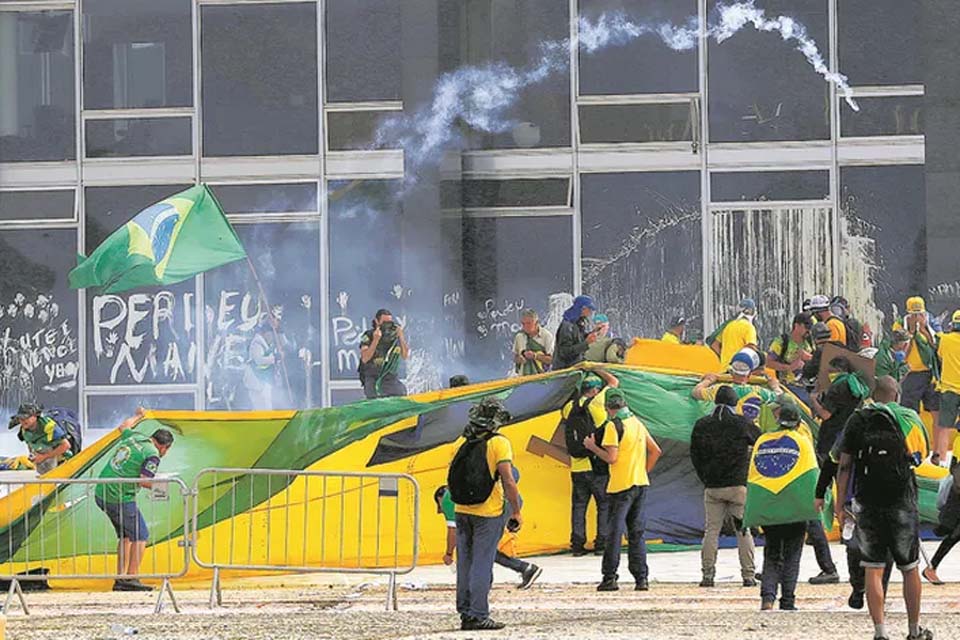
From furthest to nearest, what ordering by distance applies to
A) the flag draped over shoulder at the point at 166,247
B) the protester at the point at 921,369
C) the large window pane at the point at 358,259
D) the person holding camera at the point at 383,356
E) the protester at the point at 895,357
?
Answer: the large window pane at the point at 358,259, the person holding camera at the point at 383,356, the protester at the point at 895,357, the protester at the point at 921,369, the flag draped over shoulder at the point at 166,247

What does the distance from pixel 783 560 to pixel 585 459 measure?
142 inches

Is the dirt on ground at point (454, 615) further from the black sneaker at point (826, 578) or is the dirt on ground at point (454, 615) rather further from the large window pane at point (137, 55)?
Result: the large window pane at point (137, 55)

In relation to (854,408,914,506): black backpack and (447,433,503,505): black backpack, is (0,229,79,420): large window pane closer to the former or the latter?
(447,433,503,505): black backpack

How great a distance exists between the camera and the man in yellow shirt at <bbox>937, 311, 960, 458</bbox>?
1905 cm

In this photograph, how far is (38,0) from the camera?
2612 centimetres

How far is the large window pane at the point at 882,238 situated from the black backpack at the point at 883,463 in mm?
13202

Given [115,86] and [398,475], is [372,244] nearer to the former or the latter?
[115,86]

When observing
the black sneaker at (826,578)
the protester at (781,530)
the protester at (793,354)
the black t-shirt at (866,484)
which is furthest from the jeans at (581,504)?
the black t-shirt at (866,484)

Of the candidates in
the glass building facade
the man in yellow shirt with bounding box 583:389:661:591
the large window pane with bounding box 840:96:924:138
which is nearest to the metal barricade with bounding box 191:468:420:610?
the man in yellow shirt with bounding box 583:389:661:591

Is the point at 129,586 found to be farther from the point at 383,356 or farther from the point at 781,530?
the point at 383,356

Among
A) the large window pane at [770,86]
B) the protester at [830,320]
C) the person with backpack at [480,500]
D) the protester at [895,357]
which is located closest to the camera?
A: the person with backpack at [480,500]

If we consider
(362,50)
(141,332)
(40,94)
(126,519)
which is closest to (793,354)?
(126,519)

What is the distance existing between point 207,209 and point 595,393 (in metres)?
4.83

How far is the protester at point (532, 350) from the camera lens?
20.2 meters
